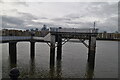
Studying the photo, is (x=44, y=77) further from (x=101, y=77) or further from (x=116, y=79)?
(x=116, y=79)

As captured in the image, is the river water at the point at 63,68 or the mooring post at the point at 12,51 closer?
the river water at the point at 63,68

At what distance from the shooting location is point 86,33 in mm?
21641

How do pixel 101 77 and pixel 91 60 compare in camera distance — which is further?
pixel 91 60

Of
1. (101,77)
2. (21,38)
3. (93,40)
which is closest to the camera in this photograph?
(101,77)

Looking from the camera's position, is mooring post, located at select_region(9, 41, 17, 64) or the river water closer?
the river water

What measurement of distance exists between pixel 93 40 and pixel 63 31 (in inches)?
223

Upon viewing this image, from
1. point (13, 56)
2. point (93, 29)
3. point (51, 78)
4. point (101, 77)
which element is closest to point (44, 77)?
point (51, 78)

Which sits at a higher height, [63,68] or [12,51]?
[12,51]

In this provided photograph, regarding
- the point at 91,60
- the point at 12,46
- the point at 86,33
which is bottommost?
the point at 91,60

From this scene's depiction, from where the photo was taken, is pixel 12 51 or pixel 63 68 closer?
pixel 63 68

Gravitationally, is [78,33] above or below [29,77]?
above

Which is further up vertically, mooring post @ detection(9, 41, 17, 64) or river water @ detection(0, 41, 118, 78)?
mooring post @ detection(9, 41, 17, 64)

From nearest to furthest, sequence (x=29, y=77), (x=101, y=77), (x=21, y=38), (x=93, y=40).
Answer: (x=29, y=77) → (x=101, y=77) → (x=93, y=40) → (x=21, y=38)

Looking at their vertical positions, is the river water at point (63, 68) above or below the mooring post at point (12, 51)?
below
